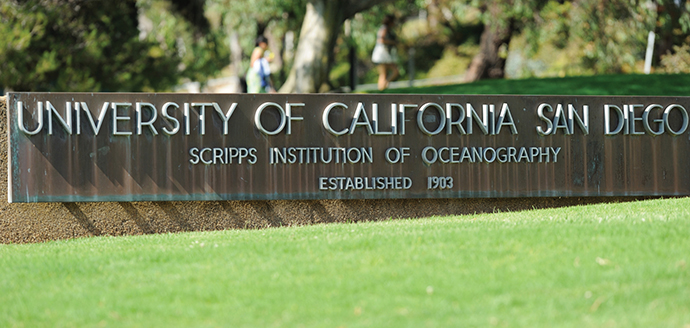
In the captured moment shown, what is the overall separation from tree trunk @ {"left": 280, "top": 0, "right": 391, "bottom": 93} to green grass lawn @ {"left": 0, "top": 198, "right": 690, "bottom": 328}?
32.4 ft

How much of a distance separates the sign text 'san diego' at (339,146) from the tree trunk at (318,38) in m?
7.70

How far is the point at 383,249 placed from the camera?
6.93 meters

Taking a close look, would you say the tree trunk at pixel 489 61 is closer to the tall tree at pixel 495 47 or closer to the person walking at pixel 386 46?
the tall tree at pixel 495 47

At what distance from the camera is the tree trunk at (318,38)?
1736 cm

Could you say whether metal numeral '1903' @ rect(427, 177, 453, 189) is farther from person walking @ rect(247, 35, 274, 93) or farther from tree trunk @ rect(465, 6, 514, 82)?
tree trunk @ rect(465, 6, 514, 82)

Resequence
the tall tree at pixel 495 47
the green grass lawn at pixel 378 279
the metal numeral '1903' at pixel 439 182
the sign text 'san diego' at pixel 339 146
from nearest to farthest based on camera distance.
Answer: the green grass lawn at pixel 378 279
the sign text 'san diego' at pixel 339 146
the metal numeral '1903' at pixel 439 182
the tall tree at pixel 495 47

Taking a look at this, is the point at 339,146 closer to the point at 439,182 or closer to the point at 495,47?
the point at 439,182

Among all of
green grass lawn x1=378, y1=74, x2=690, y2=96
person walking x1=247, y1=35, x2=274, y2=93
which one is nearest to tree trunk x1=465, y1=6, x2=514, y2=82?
green grass lawn x1=378, y1=74, x2=690, y2=96

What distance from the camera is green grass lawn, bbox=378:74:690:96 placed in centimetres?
1540

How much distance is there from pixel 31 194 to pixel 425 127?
5120mm

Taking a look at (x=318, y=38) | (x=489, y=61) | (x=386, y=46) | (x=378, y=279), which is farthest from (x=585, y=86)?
(x=378, y=279)

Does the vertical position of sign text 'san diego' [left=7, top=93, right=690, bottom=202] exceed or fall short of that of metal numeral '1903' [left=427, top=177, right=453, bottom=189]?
it exceeds it

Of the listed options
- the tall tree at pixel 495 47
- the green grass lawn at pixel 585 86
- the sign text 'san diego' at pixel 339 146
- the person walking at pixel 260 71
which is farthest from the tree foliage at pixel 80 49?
the tall tree at pixel 495 47

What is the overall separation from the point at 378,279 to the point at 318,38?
40.0 ft
